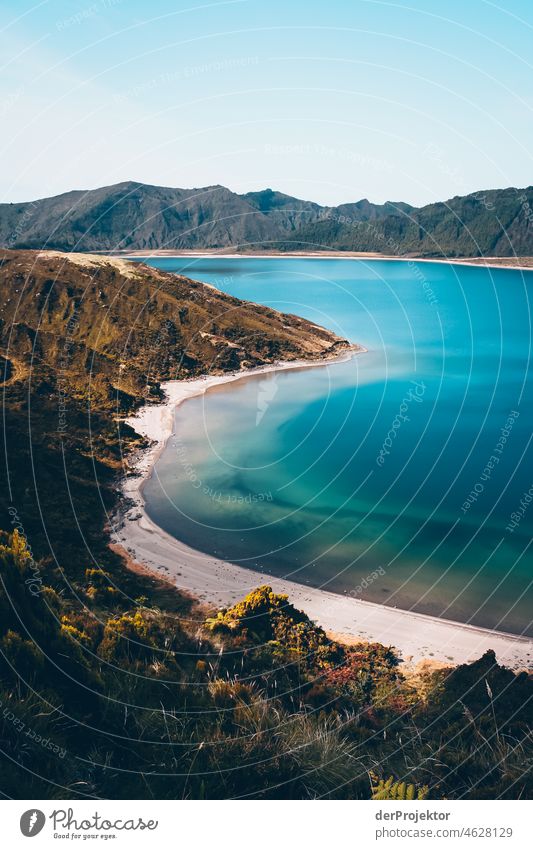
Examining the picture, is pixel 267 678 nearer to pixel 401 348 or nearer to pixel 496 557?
pixel 496 557

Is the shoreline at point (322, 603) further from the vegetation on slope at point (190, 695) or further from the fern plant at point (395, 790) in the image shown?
the fern plant at point (395, 790)

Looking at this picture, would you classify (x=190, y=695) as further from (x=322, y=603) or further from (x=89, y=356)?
(x=89, y=356)

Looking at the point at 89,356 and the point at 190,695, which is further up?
the point at 89,356

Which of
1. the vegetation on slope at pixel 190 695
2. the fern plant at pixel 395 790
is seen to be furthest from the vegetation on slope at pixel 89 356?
the fern plant at pixel 395 790

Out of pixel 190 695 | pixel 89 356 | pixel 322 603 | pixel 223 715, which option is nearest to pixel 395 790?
pixel 223 715

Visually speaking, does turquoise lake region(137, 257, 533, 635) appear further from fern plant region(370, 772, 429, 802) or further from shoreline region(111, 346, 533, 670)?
fern plant region(370, 772, 429, 802)
